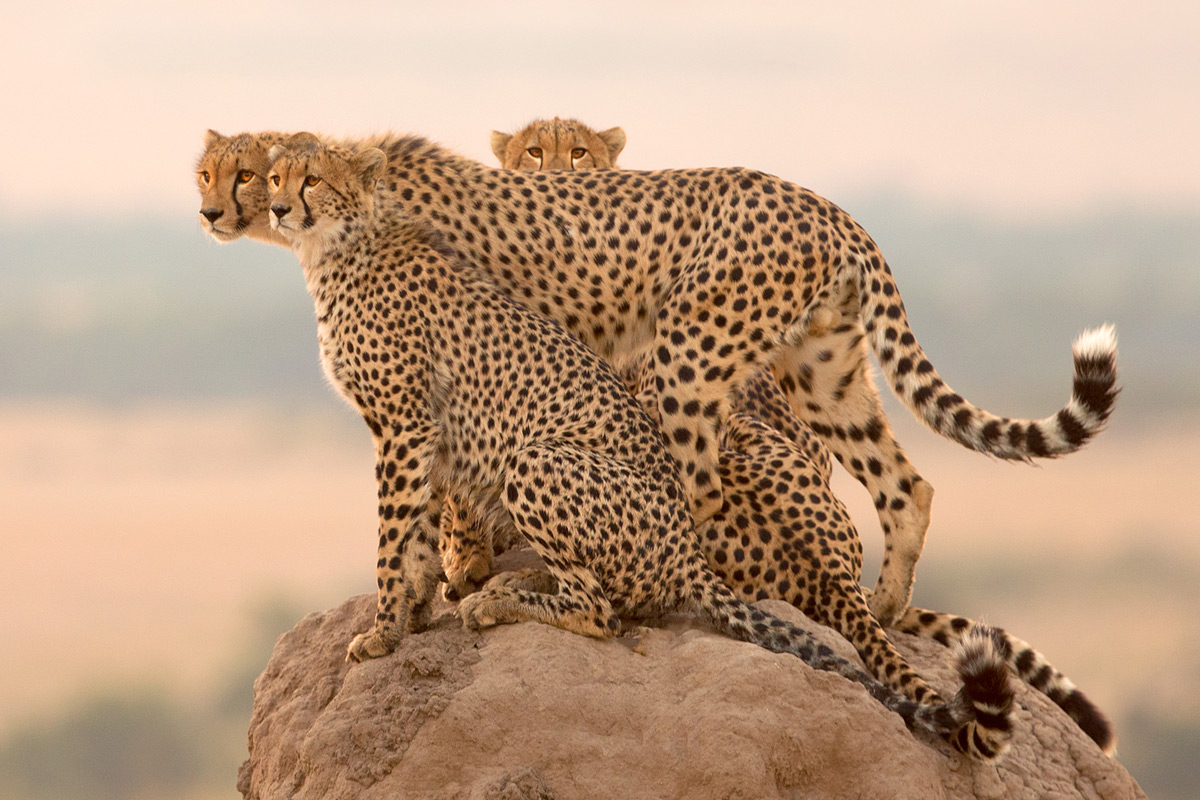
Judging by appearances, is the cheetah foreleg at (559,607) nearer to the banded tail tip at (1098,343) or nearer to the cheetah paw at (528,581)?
the cheetah paw at (528,581)

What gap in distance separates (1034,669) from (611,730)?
1.69 metres

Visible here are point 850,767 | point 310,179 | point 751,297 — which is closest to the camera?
point 850,767

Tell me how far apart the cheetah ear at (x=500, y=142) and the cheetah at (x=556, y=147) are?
0.15 feet

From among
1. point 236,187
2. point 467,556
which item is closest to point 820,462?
point 467,556

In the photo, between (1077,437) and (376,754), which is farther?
(1077,437)

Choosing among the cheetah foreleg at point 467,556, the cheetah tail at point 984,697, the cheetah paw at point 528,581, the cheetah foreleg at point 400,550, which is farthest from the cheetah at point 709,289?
the cheetah tail at point 984,697

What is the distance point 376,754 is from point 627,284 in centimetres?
174

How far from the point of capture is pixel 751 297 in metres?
4.54

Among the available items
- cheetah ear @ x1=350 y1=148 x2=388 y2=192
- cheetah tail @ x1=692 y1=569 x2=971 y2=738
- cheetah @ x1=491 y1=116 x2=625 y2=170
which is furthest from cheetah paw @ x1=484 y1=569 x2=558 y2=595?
cheetah @ x1=491 y1=116 x2=625 y2=170

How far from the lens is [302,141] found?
4.29 meters

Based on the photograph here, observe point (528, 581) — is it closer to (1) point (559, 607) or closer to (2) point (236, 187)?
(1) point (559, 607)

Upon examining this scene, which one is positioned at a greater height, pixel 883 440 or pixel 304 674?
pixel 883 440

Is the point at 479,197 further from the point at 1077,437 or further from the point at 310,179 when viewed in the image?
the point at 1077,437

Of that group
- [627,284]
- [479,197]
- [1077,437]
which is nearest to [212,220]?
[479,197]
